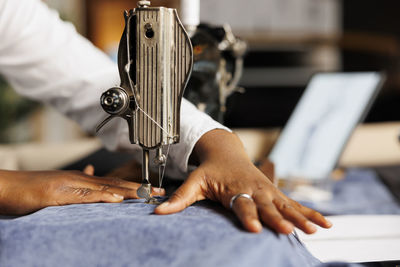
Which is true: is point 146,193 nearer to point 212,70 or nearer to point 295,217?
point 295,217

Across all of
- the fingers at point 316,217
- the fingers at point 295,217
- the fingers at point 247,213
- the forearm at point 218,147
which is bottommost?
the fingers at point 316,217

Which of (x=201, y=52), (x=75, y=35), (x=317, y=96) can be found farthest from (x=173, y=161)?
(x=317, y=96)

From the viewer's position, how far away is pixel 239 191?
578 millimetres

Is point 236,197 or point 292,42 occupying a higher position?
point 236,197

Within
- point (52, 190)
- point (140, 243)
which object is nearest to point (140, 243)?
point (140, 243)

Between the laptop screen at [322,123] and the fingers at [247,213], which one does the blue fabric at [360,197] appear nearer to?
the laptop screen at [322,123]

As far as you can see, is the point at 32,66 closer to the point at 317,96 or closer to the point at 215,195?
the point at 215,195

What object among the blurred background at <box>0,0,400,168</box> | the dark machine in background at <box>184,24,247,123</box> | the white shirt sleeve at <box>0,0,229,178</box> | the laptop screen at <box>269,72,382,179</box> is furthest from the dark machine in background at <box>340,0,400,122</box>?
the white shirt sleeve at <box>0,0,229,178</box>

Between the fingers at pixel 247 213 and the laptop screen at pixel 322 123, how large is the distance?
0.86 metres

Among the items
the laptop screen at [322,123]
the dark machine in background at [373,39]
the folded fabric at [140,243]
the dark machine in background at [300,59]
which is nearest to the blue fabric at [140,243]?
the folded fabric at [140,243]

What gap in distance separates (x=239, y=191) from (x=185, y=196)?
0.07 meters

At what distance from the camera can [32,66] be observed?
3.57 ft

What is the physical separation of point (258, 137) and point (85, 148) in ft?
2.19

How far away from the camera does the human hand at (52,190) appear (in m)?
0.63
